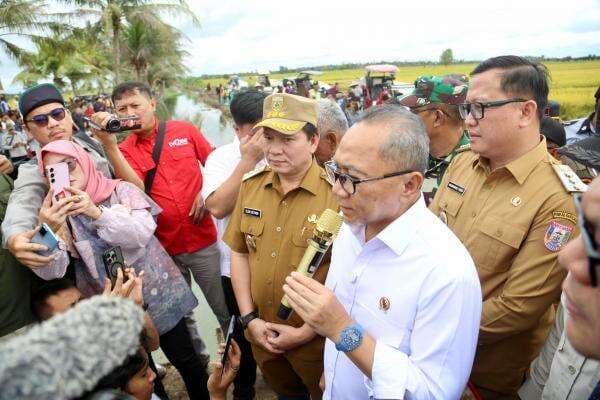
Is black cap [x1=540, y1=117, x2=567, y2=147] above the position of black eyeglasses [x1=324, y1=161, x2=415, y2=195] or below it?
below

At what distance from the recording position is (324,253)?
169 centimetres

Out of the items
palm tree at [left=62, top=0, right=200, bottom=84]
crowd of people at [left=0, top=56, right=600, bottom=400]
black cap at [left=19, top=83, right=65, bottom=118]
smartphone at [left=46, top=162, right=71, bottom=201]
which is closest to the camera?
crowd of people at [left=0, top=56, right=600, bottom=400]

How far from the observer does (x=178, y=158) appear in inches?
124

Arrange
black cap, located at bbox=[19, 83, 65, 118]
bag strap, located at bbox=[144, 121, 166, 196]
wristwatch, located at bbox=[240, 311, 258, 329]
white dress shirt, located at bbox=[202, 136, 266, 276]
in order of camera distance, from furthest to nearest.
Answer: bag strap, located at bbox=[144, 121, 166, 196], white dress shirt, located at bbox=[202, 136, 266, 276], black cap, located at bbox=[19, 83, 65, 118], wristwatch, located at bbox=[240, 311, 258, 329]

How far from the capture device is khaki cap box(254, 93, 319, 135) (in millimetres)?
2090

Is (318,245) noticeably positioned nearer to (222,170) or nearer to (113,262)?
(113,262)

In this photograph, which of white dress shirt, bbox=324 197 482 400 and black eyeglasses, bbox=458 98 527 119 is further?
black eyeglasses, bbox=458 98 527 119

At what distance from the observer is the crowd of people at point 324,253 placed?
117 cm

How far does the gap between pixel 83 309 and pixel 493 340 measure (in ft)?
6.12

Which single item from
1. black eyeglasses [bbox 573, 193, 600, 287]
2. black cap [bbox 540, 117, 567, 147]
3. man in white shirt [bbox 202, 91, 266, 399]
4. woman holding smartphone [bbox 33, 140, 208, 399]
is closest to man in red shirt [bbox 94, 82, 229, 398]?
man in white shirt [bbox 202, 91, 266, 399]

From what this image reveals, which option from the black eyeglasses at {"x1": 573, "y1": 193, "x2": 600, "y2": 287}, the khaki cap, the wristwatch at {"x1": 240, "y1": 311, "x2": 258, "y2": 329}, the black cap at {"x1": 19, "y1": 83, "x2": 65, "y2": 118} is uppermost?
the black cap at {"x1": 19, "y1": 83, "x2": 65, "y2": 118}

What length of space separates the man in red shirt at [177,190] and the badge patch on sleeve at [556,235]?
7.61ft

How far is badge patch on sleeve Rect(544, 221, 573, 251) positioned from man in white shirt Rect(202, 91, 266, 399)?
5.29ft

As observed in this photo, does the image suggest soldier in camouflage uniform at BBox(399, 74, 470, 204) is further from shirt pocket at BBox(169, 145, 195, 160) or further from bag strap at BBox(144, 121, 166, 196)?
bag strap at BBox(144, 121, 166, 196)
